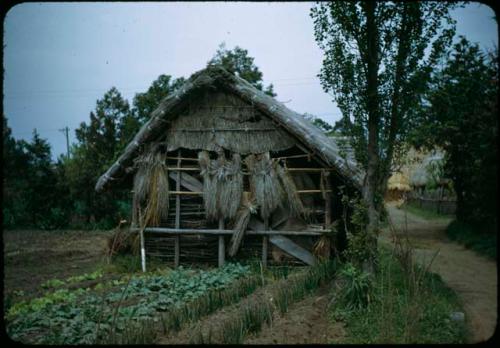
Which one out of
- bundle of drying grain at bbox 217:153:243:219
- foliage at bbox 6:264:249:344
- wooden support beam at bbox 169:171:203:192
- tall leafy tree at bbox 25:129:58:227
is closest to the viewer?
foliage at bbox 6:264:249:344

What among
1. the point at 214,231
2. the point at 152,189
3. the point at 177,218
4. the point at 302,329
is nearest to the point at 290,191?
the point at 214,231

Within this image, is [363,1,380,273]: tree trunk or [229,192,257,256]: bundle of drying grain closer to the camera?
[363,1,380,273]: tree trunk

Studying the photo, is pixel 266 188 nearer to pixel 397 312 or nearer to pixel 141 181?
pixel 141 181

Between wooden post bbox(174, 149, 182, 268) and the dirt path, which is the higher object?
wooden post bbox(174, 149, 182, 268)

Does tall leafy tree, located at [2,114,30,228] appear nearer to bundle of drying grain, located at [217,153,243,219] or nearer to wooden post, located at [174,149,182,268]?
wooden post, located at [174,149,182,268]

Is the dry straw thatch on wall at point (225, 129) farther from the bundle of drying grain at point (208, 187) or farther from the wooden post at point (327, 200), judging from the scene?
the wooden post at point (327, 200)

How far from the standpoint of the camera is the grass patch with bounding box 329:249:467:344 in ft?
15.5

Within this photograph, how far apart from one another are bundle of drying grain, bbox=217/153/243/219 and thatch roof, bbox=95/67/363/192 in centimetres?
165

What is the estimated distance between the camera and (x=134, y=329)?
492cm

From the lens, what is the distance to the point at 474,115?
6102 mm

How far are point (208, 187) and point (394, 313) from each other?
5.62 meters

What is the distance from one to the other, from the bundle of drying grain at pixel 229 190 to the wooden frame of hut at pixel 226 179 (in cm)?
2

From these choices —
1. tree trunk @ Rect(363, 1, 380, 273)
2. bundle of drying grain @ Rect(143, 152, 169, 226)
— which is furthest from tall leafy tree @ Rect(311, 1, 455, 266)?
bundle of drying grain @ Rect(143, 152, 169, 226)

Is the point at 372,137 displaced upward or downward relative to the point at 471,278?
upward
